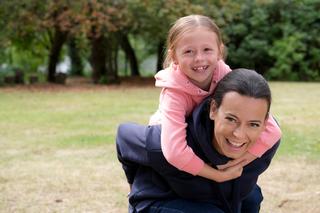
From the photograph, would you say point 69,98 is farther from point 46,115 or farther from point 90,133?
point 90,133

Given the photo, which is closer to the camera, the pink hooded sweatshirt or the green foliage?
the pink hooded sweatshirt

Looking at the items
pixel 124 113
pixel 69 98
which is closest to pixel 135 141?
pixel 124 113

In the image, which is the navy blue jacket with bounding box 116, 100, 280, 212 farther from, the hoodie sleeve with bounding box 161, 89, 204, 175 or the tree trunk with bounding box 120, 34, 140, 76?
the tree trunk with bounding box 120, 34, 140, 76

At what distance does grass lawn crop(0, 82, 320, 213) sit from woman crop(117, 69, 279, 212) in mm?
2033

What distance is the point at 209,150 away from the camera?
7.54ft

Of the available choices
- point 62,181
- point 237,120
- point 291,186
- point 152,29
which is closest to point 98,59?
point 152,29

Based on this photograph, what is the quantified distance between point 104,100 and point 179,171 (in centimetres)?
1071

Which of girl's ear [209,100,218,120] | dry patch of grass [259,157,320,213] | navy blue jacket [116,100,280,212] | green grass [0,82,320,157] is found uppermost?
girl's ear [209,100,218,120]

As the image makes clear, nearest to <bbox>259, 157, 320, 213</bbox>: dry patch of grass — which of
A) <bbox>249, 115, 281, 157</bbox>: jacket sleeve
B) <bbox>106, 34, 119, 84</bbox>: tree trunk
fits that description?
<bbox>249, 115, 281, 157</bbox>: jacket sleeve

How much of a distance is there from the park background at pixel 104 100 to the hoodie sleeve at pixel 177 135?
2122 mm

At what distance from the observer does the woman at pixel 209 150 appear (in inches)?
85.7

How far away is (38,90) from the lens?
16.0 metres

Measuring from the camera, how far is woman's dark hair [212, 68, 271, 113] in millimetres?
2154

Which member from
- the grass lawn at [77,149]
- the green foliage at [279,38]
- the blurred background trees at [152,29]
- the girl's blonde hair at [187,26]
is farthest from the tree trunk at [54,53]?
the girl's blonde hair at [187,26]
